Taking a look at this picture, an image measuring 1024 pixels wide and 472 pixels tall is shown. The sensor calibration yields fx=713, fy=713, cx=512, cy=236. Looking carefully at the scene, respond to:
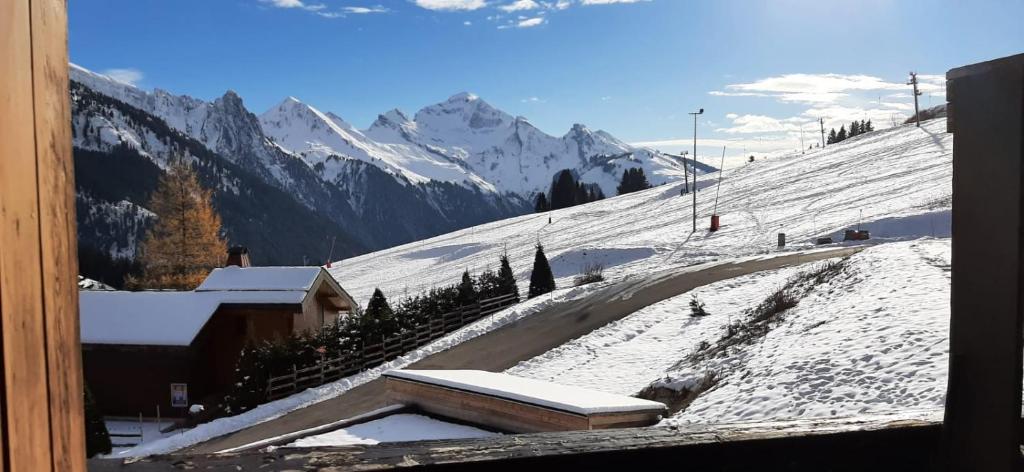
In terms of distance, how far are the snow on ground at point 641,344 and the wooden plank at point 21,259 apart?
15.6 metres

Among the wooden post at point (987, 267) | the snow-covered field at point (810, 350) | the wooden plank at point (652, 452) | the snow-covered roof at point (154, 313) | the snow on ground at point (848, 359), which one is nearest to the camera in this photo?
the wooden plank at point (652, 452)

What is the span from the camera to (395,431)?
848 centimetres

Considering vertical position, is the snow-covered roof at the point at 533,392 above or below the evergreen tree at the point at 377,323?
above

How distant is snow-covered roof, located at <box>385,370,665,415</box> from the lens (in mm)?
7574

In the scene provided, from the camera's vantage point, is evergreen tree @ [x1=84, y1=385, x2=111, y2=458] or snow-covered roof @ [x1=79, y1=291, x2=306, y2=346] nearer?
evergreen tree @ [x1=84, y1=385, x2=111, y2=458]

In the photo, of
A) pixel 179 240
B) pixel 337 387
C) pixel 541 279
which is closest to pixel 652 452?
pixel 337 387

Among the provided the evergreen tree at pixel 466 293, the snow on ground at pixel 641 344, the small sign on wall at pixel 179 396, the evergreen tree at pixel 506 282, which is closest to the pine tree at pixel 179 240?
the evergreen tree at pixel 466 293

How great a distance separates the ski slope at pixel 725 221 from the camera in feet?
128

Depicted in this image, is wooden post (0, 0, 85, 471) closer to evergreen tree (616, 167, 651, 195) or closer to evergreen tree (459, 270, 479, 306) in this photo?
evergreen tree (459, 270, 479, 306)

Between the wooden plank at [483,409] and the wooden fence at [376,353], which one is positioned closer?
the wooden plank at [483,409]

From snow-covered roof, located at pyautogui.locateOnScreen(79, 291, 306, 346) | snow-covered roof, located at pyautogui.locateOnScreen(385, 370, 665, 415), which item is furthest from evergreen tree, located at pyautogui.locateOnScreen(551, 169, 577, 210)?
snow-covered roof, located at pyautogui.locateOnScreen(385, 370, 665, 415)

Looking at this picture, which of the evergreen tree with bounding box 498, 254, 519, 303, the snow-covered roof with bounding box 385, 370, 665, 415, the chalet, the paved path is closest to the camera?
the snow-covered roof with bounding box 385, 370, 665, 415

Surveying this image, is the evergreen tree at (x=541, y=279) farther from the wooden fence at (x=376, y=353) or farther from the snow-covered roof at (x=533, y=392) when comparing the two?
the snow-covered roof at (x=533, y=392)

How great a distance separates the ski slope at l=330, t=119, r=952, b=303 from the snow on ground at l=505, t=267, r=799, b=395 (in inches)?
413
